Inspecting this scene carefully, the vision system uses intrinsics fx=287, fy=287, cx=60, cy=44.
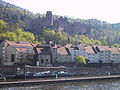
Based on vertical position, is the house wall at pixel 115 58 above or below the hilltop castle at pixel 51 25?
below

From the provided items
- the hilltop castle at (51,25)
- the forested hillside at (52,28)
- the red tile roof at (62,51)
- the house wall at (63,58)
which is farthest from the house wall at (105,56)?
the hilltop castle at (51,25)

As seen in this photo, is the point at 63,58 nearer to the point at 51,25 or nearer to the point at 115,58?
the point at 115,58

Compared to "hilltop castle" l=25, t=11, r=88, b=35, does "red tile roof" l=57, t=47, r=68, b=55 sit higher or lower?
lower

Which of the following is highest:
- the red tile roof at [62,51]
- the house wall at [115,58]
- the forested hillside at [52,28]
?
the forested hillside at [52,28]

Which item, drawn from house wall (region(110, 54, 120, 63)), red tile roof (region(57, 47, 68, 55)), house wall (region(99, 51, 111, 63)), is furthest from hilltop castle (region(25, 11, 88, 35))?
red tile roof (region(57, 47, 68, 55))

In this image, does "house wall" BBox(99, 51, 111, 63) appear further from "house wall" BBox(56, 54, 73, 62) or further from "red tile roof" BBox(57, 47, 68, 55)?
"red tile roof" BBox(57, 47, 68, 55)

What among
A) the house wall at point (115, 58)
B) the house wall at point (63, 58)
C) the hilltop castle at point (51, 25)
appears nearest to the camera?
the house wall at point (63, 58)

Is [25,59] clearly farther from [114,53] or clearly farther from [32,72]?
[114,53]

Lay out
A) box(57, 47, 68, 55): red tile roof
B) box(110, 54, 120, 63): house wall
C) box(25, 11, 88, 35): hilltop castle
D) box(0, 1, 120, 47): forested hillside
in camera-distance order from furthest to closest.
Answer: box(25, 11, 88, 35): hilltop castle, box(0, 1, 120, 47): forested hillside, box(110, 54, 120, 63): house wall, box(57, 47, 68, 55): red tile roof

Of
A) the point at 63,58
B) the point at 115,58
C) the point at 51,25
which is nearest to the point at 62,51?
the point at 63,58

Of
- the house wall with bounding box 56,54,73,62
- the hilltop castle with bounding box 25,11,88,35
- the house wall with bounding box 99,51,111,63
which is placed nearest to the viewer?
the house wall with bounding box 56,54,73,62

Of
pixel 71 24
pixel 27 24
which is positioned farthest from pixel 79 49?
pixel 71 24

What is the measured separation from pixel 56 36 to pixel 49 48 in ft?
119

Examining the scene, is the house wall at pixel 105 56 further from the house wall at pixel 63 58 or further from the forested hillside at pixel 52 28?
the forested hillside at pixel 52 28
